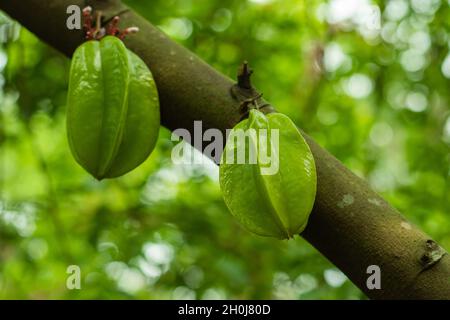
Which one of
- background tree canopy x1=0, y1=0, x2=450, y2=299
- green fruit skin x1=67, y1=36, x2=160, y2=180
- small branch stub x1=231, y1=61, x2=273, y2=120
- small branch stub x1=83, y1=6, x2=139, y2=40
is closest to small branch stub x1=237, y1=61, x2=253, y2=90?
small branch stub x1=231, y1=61, x2=273, y2=120

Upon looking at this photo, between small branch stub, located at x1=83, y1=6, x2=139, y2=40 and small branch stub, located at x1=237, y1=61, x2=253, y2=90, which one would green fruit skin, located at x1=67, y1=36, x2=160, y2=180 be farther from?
small branch stub, located at x1=237, y1=61, x2=253, y2=90

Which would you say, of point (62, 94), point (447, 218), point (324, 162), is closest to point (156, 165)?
point (62, 94)

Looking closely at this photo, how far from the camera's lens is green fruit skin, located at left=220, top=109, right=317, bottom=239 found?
1.55 meters

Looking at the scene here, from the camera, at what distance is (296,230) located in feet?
5.17

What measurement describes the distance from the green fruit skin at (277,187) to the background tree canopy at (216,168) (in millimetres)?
1054

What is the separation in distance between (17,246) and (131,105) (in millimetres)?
2148

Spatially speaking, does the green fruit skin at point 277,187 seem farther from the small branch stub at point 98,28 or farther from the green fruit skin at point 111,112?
the small branch stub at point 98,28

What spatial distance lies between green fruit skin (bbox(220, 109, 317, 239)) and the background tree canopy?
105 centimetres

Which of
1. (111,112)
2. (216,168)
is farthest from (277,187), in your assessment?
(216,168)

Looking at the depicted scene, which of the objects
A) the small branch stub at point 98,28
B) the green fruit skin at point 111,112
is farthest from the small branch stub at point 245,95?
the small branch stub at point 98,28

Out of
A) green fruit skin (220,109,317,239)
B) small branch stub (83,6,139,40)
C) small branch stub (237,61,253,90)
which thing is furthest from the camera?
small branch stub (83,6,139,40)

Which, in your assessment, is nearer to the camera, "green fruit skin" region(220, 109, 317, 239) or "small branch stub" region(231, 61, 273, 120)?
"green fruit skin" region(220, 109, 317, 239)

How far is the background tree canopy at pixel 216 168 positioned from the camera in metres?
3.06

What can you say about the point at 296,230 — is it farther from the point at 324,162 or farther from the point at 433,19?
the point at 433,19
